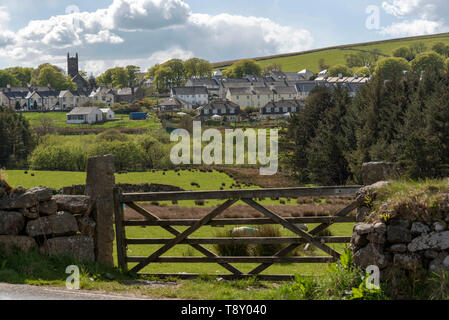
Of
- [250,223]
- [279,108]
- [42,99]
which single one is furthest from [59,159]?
[42,99]

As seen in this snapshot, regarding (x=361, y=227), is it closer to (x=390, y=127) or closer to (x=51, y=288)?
(x=51, y=288)

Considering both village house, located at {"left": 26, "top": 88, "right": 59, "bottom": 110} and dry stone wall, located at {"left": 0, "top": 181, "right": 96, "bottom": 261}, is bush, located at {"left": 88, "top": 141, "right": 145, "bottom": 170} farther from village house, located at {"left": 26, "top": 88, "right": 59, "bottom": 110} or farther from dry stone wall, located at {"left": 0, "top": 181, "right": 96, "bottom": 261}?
village house, located at {"left": 26, "top": 88, "right": 59, "bottom": 110}

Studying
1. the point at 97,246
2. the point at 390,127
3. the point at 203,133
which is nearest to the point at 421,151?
the point at 390,127

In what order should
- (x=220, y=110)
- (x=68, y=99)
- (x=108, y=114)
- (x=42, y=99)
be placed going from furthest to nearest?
(x=68, y=99) → (x=42, y=99) → (x=220, y=110) → (x=108, y=114)

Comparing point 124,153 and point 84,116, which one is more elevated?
point 84,116

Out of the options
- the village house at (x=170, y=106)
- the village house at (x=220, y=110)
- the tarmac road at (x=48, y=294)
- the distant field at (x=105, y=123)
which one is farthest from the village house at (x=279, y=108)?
the tarmac road at (x=48, y=294)

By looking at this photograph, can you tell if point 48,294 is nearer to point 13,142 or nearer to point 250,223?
point 250,223

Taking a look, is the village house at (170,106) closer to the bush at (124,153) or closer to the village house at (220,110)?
the village house at (220,110)

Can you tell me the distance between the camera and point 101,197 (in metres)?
10.6

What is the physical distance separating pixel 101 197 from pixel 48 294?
279cm

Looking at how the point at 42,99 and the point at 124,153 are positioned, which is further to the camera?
the point at 42,99

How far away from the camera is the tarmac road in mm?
7848

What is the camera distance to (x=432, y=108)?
157 ft

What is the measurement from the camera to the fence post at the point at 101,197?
34.7 feet
